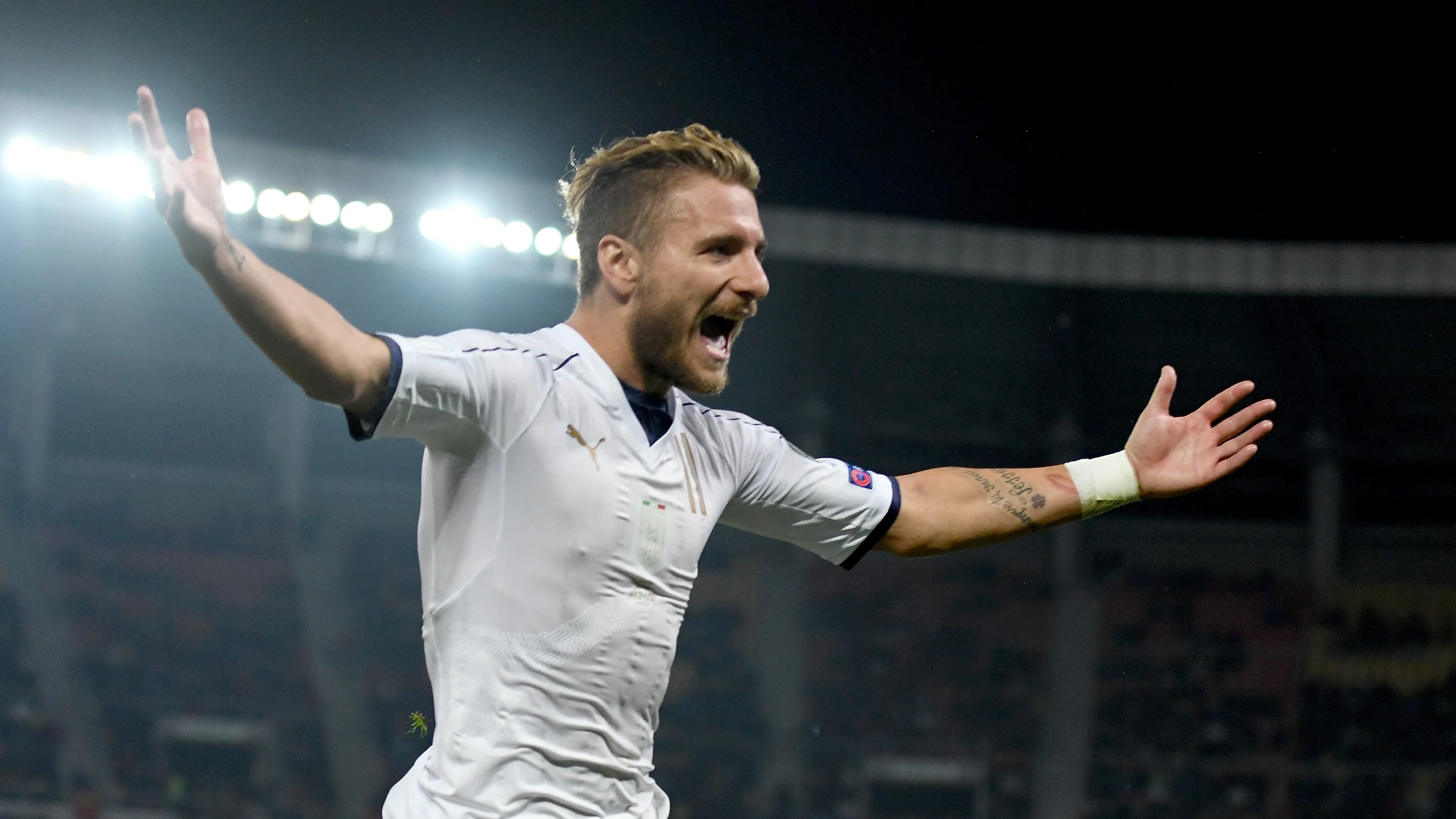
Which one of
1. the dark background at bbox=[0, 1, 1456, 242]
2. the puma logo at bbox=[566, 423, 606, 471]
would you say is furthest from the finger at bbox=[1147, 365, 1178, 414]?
the dark background at bbox=[0, 1, 1456, 242]

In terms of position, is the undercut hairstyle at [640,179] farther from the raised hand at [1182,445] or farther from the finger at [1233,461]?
the finger at [1233,461]

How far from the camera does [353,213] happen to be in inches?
564

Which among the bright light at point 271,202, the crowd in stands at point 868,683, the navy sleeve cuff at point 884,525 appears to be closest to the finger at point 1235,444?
the navy sleeve cuff at point 884,525

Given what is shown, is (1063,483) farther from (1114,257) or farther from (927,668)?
(1114,257)

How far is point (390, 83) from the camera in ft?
37.7

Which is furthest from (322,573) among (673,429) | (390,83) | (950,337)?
(673,429)

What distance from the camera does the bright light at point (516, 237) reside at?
1448cm

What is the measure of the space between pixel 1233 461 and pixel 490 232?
12.3 m

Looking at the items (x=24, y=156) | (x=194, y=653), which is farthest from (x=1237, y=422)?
(x=194, y=653)

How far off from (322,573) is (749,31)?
10103mm

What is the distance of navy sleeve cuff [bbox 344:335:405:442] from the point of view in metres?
2.08

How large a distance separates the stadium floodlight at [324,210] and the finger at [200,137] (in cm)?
1269

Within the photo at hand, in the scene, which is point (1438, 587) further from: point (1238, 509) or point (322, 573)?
point (322, 573)

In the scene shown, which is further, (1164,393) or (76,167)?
(76,167)
